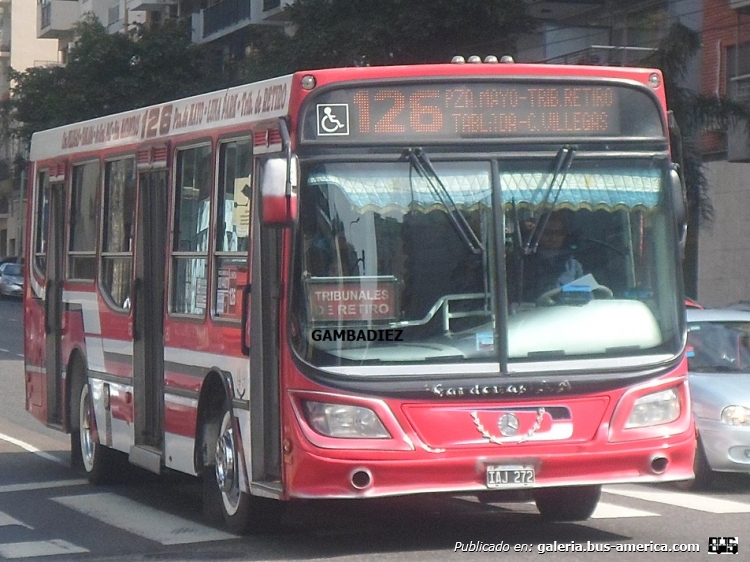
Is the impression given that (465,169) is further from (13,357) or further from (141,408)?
(13,357)

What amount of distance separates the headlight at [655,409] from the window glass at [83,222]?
5.30m

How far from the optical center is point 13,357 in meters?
28.5

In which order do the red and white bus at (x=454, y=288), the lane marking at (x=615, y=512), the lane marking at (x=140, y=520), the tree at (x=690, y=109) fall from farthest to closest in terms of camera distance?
1. the tree at (x=690, y=109)
2. the lane marking at (x=615, y=512)
3. the lane marking at (x=140, y=520)
4. the red and white bus at (x=454, y=288)

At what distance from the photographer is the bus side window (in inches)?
356

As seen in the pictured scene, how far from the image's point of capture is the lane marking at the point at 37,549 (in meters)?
8.82

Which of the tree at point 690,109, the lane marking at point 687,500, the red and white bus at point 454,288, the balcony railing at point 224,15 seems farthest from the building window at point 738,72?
the balcony railing at point 224,15

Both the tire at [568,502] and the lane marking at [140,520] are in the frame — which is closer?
the lane marking at [140,520]

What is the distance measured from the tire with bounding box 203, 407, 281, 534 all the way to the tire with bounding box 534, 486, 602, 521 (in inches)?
66.3

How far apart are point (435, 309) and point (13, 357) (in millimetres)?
21521

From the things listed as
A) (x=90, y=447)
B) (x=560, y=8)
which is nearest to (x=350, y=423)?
(x=90, y=447)

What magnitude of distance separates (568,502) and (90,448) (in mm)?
4507

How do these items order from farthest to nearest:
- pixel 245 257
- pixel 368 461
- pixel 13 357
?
1. pixel 13 357
2. pixel 245 257
3. pixel 368 461

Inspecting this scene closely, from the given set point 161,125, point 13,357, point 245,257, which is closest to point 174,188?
point 161,125

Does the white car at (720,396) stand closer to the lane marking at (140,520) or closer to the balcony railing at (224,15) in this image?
the lane marking at (140,520)
